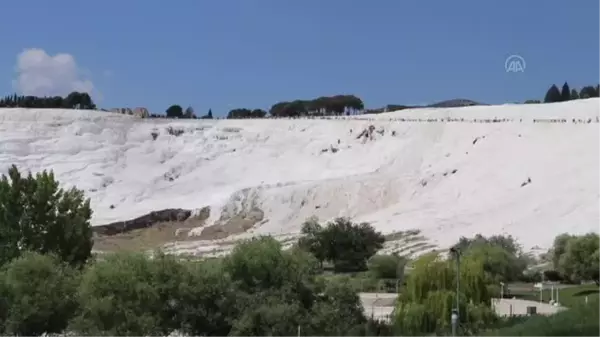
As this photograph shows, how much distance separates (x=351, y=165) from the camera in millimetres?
85312

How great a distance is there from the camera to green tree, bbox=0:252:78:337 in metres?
23.5

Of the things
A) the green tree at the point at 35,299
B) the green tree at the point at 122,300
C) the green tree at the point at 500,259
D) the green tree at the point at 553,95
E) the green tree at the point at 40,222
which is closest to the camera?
the green tree at the point at 122,300

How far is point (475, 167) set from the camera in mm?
73375

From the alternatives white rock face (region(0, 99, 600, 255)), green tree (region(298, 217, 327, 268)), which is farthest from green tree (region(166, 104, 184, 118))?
green tree (region(298, 217, 327, 268))

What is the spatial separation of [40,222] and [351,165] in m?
55.5

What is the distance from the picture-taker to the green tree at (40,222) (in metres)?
31.2

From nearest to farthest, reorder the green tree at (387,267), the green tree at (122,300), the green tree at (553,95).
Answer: the green tree at (122,300) < the green tree at (387,267) < the green tree at (553,95)

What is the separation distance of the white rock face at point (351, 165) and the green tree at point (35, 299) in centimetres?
3215

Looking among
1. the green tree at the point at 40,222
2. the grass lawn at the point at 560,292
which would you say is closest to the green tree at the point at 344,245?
the grass lawn at the point at 560,292

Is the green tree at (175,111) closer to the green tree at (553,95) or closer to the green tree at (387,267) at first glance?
the green tree at (553,95)

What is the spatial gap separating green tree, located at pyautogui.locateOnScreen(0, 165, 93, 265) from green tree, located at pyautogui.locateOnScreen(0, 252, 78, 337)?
642 centimetres

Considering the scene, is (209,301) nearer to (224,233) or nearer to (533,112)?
(224,233)

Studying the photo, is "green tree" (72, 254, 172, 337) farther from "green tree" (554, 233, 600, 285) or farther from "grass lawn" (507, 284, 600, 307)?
"green tree" (554, 233, 600, 285)

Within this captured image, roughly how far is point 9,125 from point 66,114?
22.6 ft
